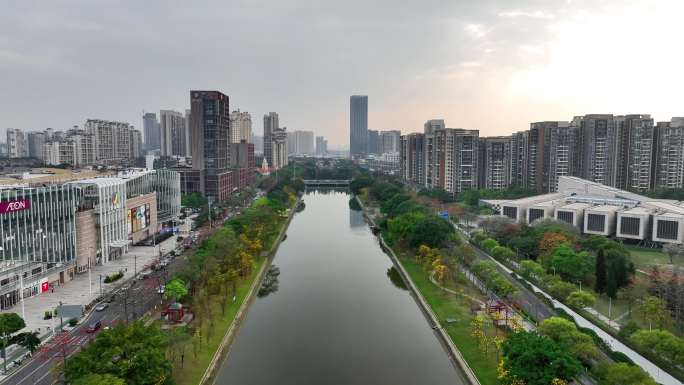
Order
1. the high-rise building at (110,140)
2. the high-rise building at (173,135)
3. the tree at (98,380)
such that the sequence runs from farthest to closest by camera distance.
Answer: the high-rise building at (173,135) < the high-rise building at (110,140) < the tree at (98,380)

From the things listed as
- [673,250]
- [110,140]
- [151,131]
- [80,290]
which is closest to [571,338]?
[673,250]

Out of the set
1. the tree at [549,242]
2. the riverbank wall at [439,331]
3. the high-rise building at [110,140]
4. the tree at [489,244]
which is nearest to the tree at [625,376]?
the riverbank wall at [439,331]

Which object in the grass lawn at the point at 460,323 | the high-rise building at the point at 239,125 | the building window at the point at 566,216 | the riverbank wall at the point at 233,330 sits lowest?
the riverbank wall at the point at 233,330

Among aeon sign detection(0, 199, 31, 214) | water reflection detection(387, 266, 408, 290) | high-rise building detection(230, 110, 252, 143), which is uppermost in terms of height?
high-rise building detection(230, 110, 252, 143)

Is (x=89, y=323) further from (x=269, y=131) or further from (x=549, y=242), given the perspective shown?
(x=269, y=131)

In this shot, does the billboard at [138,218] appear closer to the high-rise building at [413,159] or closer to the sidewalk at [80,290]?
the sidewalk at [80,290]

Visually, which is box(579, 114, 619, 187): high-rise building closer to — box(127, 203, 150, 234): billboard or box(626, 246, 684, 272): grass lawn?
box(626, 246, 684, 272): grass lawn

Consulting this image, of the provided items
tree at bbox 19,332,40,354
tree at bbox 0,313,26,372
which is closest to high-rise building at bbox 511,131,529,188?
tree at bbox 19,332,40,354
